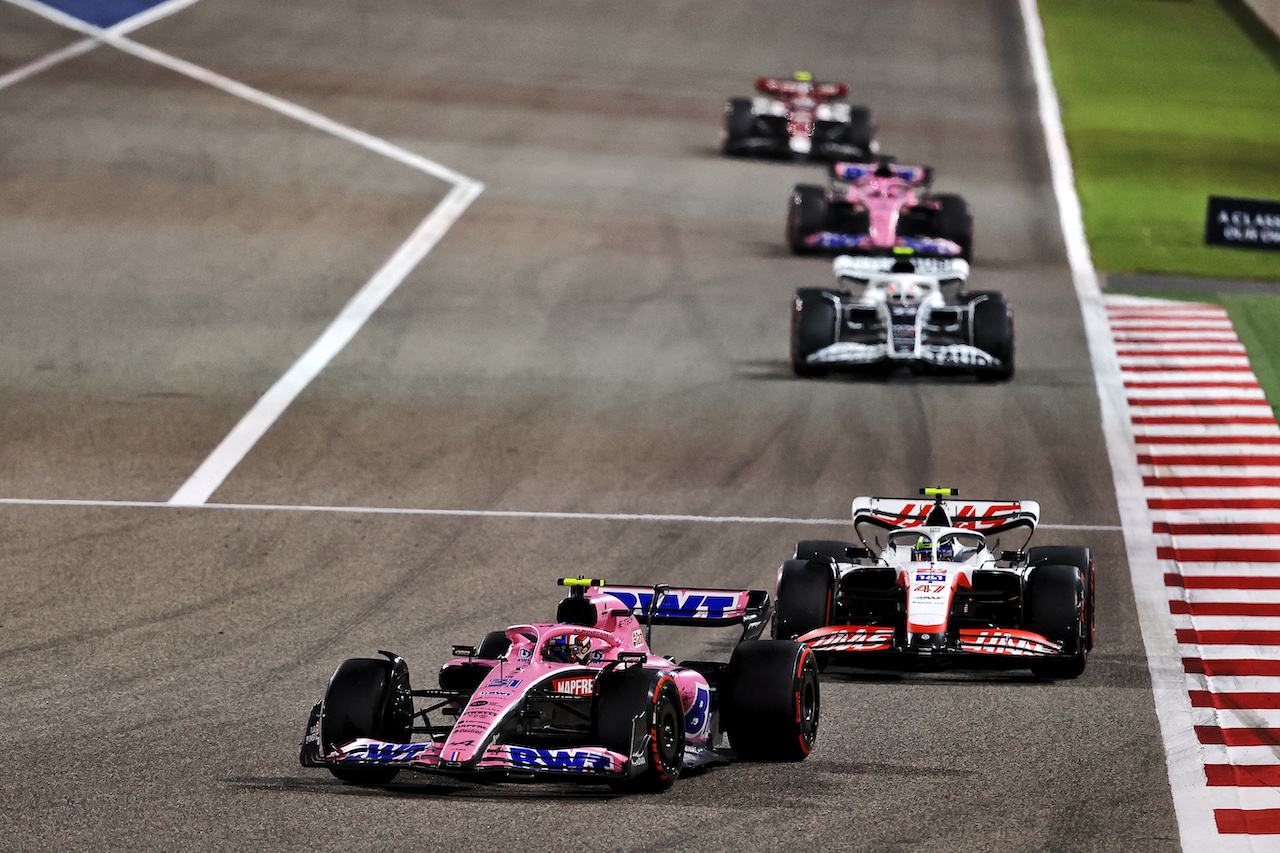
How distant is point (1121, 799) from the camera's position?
1166cm

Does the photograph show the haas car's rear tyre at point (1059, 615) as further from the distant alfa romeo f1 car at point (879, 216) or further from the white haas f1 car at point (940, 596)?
the distant alfa romeo f1 car at point (879, 216)

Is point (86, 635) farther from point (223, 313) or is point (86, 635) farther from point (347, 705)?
point (223, 313)

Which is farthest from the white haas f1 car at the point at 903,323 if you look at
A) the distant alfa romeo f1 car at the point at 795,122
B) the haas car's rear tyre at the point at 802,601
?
the distant alfa romeo f1 car at the point at 795,122

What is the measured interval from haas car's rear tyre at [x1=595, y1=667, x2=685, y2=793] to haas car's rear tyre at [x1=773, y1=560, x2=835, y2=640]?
10.7 feet

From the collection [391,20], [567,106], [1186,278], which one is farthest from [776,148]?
[391,20]

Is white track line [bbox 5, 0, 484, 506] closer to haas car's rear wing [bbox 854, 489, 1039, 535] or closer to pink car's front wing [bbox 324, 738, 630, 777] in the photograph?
haas car's rear wing [bbox 854, 489, 1039, 535]

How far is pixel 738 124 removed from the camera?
38.6 m

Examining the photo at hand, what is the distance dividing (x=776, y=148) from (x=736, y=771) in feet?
90.1

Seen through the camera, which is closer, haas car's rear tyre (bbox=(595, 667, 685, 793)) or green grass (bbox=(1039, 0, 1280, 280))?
haas car's rear tyre (bbox=(595, 667, 685, 793))

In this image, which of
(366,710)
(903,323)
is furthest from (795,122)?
(366,710)

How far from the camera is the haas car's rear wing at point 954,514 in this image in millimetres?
15656

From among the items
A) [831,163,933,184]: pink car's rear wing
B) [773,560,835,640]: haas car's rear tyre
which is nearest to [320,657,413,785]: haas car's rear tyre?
[773,560,835,640]: haas car's rear tyre

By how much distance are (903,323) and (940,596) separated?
10.1 metres

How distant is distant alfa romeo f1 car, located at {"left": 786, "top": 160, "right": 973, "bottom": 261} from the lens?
96.8 ft
